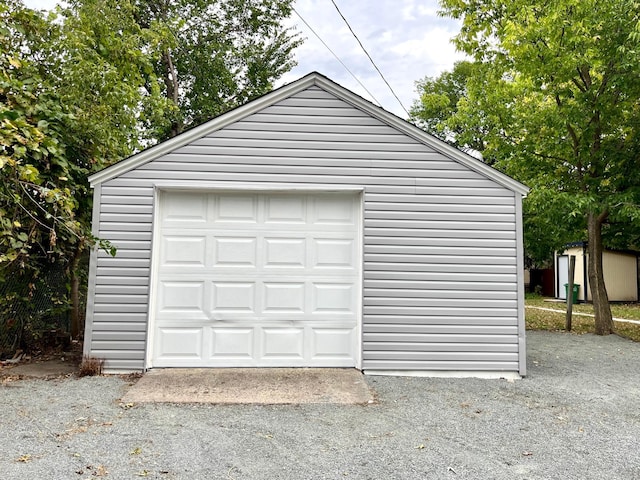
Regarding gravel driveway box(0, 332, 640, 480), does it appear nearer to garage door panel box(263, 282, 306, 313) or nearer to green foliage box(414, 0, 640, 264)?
garage door panel box(263, 282, 306, 313)

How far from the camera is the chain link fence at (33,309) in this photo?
5914 millimetres

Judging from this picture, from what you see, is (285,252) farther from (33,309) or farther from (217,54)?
(217,54)

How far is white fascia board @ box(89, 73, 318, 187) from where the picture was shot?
519cm

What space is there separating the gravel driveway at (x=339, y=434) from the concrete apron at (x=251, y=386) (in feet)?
0.53

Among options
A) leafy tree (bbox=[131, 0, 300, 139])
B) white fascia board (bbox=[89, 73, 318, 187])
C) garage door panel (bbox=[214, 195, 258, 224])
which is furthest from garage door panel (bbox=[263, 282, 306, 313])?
leafy tree (bbox=[131, 0, 300, 139])

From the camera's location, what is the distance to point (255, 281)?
538 cm

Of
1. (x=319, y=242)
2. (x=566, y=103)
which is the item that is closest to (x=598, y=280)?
(x=566, y=103)

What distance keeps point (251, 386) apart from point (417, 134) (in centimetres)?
346

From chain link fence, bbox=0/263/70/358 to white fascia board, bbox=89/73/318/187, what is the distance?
1.87 meters

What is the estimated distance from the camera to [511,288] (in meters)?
5.37

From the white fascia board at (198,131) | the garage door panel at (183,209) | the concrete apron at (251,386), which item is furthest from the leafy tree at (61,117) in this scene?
the concrete apron at (251,386)

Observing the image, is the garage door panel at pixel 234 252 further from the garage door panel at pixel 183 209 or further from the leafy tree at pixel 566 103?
the leafy tree at pixel 566 103

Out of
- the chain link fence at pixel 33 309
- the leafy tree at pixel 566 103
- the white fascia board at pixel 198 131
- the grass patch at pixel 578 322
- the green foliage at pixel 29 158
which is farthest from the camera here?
the grass patch at pixel 578 322

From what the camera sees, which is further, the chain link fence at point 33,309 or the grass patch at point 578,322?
the grass patch at point 578,322
